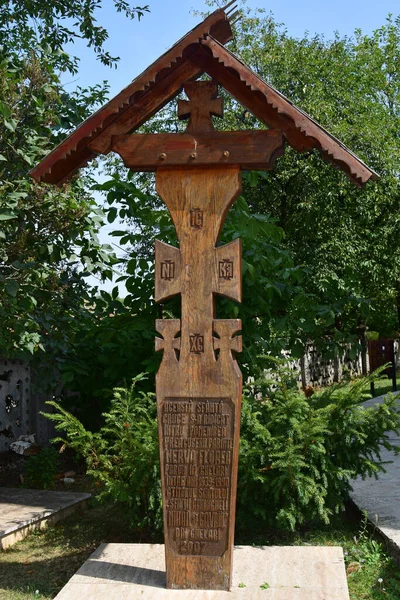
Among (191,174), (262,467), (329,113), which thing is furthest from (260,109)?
(329,113)

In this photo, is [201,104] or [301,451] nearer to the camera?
[201,104]

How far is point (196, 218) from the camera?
15.0 ft

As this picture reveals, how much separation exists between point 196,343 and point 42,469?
168 inches

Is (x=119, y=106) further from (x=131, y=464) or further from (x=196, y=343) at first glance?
(x=131, y=464)

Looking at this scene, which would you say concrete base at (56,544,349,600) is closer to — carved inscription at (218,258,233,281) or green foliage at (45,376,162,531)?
green foliage at (45,376,162,531)

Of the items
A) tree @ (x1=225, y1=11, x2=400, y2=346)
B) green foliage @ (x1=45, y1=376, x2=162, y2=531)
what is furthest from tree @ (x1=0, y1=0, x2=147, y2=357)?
tree @ (x1=225, y1=11, x2=400, y2=346)

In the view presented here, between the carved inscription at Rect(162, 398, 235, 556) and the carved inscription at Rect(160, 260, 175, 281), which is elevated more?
the carved inscription at Rect(160, 260, 175, 281)

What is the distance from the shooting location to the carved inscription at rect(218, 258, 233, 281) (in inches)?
179

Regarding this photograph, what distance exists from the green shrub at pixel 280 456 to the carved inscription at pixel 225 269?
1508mm

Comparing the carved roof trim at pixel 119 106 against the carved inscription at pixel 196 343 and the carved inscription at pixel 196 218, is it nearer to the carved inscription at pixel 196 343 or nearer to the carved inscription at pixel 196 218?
the carved inscription at pixel 196 218

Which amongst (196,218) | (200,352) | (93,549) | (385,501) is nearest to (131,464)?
(93,549)

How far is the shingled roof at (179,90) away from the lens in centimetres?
447

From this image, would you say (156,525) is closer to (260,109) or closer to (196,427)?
(196,427)

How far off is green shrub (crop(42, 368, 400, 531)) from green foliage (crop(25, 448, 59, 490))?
7.40 ft
